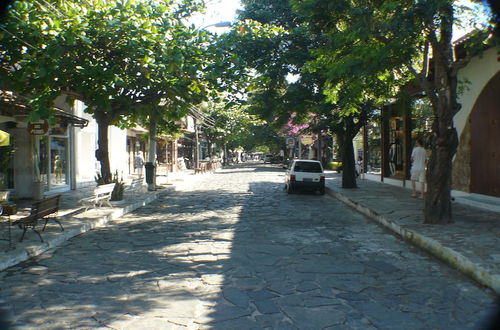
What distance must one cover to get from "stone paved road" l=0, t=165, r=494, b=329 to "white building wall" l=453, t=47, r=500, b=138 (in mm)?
6067

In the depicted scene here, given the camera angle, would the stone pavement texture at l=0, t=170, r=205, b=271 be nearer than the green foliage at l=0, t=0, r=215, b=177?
Yes

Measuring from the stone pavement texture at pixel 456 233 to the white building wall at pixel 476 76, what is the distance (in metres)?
2.86

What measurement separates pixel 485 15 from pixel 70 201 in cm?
1303

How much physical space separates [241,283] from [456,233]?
4764 millimetres

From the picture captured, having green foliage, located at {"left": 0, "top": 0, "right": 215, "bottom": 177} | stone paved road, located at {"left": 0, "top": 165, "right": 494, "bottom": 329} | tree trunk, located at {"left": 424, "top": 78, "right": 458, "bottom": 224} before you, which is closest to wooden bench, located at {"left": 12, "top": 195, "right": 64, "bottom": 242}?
stone paved road, located at {"left": 0, "top": 165, "right": 494, "bottom": 329}

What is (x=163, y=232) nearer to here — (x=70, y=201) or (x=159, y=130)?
(x=70, y=201)

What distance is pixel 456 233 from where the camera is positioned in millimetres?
7926

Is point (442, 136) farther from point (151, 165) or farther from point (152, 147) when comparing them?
point (152, 147)

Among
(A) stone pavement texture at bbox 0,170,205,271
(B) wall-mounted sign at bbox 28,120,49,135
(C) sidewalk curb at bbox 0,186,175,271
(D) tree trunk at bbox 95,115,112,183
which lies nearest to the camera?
(C) sidewalk curb at bbox 0,186,175,271

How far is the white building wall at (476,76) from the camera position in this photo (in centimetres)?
1149

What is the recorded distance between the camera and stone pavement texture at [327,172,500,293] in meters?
5.76

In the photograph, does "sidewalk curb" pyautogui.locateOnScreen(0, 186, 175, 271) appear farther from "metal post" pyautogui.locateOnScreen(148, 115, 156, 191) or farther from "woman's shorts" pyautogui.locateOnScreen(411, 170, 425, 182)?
"woman's shorts" pyautogui.locateOnScreen(411, 170, 425, 182)

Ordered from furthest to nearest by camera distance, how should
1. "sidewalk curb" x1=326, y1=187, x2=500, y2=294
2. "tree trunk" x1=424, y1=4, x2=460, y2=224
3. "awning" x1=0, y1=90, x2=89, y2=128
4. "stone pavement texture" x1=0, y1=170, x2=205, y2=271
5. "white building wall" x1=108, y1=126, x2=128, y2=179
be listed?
"white building wall" x1=108, y1=126, x2=128, y2=179 → "awning" x1=0, y1=90, x2=89, y2=128 → "tree trunk" x1=424, y1=4, x2=460, y2=224 → "stone pavement texture" x1=0, y1=170, x2=205, y2=271 → "sidewalk curb" x1=326, y1=187, x2=500, y2=294

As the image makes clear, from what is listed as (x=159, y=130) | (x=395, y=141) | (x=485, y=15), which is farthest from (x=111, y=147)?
(x=485, y=15)
